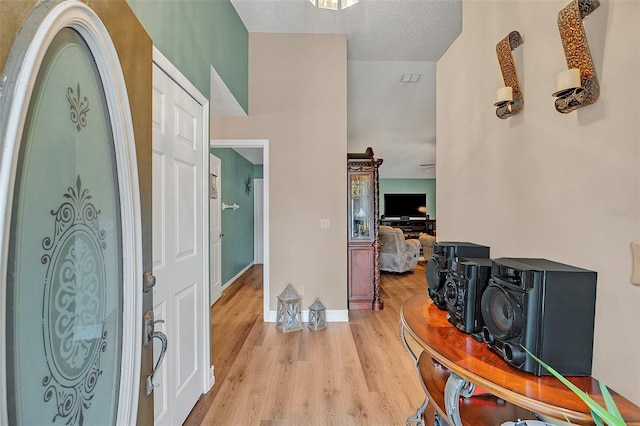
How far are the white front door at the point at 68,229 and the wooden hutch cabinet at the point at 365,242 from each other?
3.11 metres

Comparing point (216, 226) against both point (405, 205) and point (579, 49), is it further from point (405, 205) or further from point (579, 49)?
point (405, 205)

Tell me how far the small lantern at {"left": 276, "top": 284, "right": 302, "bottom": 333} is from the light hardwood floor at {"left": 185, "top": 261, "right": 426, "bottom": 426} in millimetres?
87

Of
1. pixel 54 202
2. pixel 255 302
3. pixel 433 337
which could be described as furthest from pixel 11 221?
pixel 255 302

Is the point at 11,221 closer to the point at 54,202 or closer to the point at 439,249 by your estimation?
the point at 54,202

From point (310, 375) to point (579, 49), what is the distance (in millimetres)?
2380

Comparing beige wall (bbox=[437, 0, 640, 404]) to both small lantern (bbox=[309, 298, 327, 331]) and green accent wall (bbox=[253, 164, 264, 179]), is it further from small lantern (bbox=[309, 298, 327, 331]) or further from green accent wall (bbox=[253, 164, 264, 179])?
green accent wall (bbox=[253, 164, 264, 179])

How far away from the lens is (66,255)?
69 centimetres

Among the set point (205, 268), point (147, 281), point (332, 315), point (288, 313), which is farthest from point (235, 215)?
point (147, 281)

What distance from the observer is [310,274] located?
3.33 metres

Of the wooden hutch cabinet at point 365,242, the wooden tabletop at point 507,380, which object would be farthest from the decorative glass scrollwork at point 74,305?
the wooden hutch cabinet at point 365,242

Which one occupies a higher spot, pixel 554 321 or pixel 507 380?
pixel 554 321

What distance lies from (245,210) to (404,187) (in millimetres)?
6108

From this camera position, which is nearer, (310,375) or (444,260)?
(444,260)

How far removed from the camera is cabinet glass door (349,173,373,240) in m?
3.86
